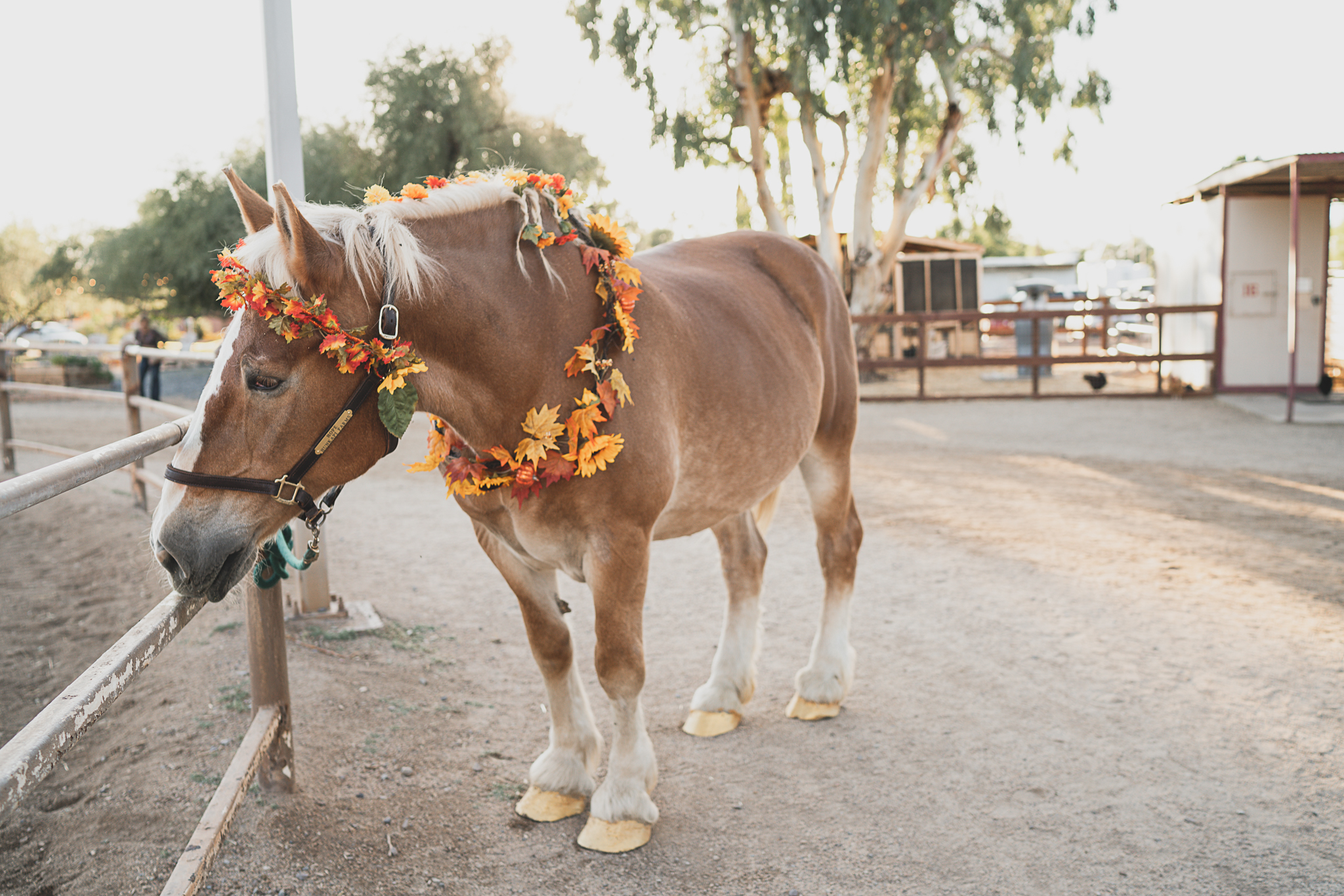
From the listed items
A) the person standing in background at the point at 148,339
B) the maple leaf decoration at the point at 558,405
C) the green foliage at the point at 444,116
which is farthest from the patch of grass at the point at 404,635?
the green foliage at the point at 444,116

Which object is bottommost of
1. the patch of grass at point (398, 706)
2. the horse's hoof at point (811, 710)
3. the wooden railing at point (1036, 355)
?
the horse's hoof at point (811, 710)

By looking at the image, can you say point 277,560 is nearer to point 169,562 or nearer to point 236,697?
point 169,562

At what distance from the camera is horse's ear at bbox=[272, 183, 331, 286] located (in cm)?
168

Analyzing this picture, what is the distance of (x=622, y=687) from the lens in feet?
7.93

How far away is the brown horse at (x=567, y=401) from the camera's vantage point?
5.77ft

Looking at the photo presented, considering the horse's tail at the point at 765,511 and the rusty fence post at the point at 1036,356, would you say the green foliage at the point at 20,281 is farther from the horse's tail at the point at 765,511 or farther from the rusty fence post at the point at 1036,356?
the horse's tail at the point at 765,511

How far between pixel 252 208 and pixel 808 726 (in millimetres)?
2410

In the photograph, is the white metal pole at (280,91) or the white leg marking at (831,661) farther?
the white metal pole at (280,91)

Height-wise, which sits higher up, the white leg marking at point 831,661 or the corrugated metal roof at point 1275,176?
the corrugated metal roof at point 1275,176

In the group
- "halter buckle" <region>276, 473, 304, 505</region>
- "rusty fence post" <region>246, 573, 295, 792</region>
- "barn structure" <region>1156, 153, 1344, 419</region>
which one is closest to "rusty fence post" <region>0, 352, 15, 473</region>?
"rusty fence post" <region>246, 573, 295, 792</region>

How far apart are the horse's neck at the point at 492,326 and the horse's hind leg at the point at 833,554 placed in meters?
1.50

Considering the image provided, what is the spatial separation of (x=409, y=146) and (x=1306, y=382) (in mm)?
15578

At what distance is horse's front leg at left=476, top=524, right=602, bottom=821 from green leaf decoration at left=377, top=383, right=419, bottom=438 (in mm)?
688

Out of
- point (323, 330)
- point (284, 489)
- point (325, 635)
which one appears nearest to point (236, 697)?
point (325, 635)
